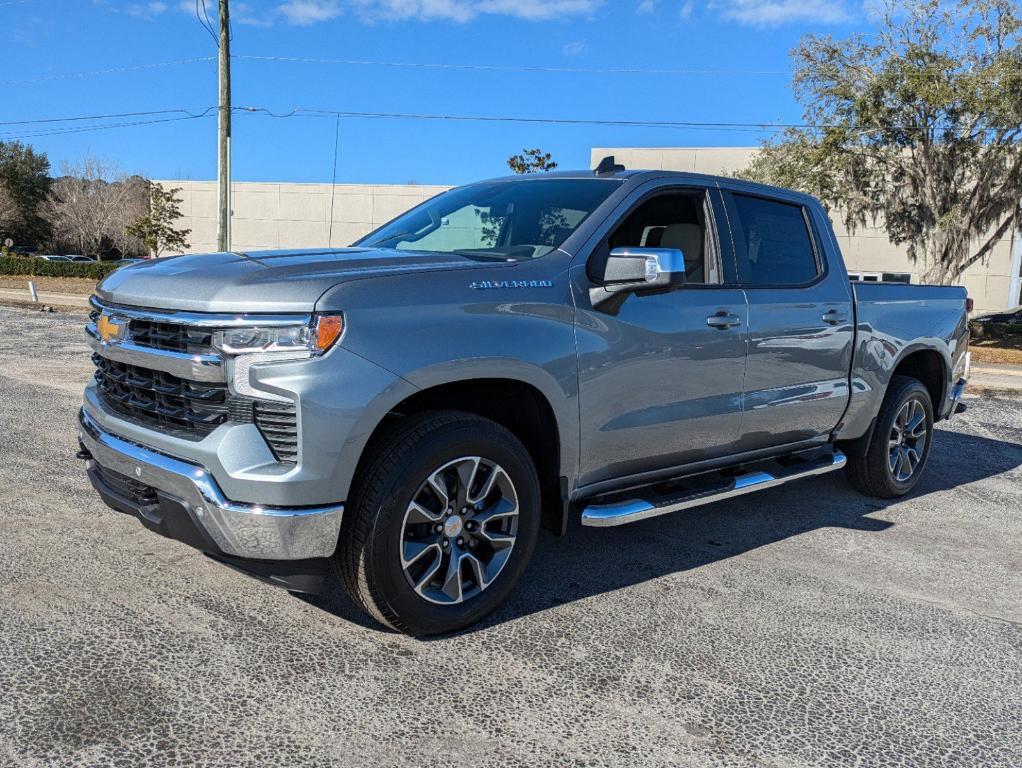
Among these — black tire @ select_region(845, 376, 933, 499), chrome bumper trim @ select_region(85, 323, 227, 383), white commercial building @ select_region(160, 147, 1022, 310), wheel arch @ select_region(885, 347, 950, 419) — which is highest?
white commercial building @ select_region(160, 147, 1022, 310)

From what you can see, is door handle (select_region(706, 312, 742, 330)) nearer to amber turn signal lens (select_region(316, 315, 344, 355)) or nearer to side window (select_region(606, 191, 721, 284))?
side window (select_region(606, 191, 721, 284))

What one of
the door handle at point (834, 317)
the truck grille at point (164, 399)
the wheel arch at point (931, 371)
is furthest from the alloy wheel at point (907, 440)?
the truck grille at point (164, 399)

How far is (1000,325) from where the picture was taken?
1033 inches

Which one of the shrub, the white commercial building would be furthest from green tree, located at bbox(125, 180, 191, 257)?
the shrub

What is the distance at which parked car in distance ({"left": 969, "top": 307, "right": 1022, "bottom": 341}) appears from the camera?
84.2ft

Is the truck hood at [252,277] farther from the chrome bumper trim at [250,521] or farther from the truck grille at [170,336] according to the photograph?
the chrome bumper trim at [250,521]

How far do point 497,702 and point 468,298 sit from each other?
1.52 metres

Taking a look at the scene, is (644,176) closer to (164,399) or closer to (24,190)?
(164,399)

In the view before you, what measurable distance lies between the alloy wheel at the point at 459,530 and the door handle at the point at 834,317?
8.28 ft

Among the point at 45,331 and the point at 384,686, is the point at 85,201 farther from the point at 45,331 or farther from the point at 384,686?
the point at 384,686

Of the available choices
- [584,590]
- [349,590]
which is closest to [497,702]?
[349,590]

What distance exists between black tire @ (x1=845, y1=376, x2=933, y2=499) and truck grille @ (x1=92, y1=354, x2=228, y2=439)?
173 inches

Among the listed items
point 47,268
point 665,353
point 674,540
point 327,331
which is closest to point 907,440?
point 674,540

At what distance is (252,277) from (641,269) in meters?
1.62
